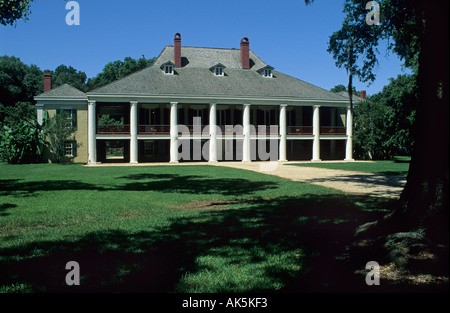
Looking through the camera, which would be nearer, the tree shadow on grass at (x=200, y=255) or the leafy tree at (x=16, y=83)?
the tree shadow on grass at (x=200, y=255)

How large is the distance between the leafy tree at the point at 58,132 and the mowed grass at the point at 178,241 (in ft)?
74.8

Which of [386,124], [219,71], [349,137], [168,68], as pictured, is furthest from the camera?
[219,71]

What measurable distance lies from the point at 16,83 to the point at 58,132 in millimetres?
34419

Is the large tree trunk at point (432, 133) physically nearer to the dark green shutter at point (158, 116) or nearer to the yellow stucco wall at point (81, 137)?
the dark green shutter at point (158, 116)

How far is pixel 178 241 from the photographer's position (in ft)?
18.0

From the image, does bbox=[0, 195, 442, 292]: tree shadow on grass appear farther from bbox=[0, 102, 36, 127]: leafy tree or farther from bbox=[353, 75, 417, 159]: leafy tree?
bbox=[0, 102, 36, 127]: leafy tree

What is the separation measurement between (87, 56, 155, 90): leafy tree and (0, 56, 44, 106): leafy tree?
13.0 m

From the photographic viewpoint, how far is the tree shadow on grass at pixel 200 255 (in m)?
3.76

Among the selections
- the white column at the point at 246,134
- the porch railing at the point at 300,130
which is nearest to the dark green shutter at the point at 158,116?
the white column at the point at 246,134

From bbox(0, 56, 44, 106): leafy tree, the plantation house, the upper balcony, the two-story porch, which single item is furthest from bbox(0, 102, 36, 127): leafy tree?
the upper balcony

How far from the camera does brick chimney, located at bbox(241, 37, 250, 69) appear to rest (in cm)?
3784

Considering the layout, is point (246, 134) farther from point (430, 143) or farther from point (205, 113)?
point (430, 143)

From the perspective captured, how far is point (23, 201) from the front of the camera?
9.78m

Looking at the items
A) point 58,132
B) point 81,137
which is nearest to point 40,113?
point 58,132
